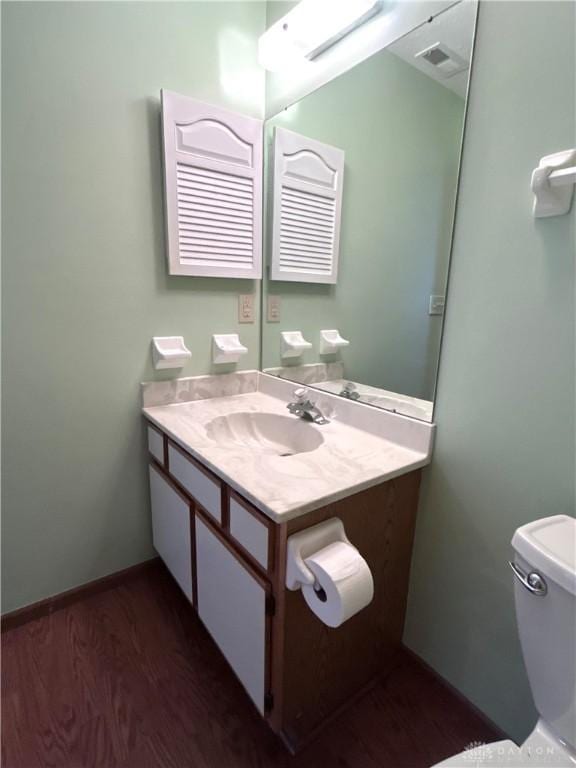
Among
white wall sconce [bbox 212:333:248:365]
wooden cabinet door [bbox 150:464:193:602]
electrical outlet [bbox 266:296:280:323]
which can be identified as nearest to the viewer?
wooden cabinet door [bbox 150:464:193:602]

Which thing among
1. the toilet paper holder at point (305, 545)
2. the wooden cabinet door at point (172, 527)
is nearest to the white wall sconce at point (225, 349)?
the wooden cabinet door at point (172, 527)

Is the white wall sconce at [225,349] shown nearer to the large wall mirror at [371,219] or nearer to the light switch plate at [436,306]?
the large wall mirror at [371,219]

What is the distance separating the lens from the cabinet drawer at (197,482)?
1.08 metres

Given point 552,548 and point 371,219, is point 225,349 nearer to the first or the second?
point 371,219

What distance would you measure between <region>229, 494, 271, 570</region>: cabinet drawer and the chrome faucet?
494mm

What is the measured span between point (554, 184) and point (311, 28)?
101 centimetres

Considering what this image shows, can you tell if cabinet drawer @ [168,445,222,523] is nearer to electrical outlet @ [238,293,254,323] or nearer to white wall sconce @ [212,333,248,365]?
white wall sconce @ [212,333,248,365]

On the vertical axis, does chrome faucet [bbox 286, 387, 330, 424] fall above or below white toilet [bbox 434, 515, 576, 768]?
above

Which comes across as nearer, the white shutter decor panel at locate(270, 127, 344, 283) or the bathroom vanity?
the bathroom vanity

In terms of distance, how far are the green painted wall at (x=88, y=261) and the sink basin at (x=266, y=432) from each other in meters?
0.33

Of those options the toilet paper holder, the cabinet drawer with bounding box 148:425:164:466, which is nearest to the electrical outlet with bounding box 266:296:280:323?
the cabinet drawer with bounding box 148:425:164:466

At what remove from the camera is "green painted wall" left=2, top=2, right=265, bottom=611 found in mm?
1168

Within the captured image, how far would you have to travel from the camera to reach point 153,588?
63.9 inches

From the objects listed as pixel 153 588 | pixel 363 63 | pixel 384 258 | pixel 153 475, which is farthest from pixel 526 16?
pixel 153 588
